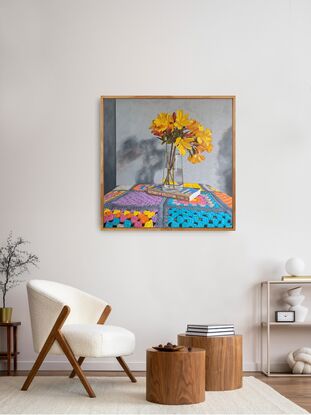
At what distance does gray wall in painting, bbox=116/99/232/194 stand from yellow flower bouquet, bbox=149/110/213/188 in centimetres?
4

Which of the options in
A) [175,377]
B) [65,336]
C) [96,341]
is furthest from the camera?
[65,336]

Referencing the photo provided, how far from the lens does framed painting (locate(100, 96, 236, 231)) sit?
6.32m

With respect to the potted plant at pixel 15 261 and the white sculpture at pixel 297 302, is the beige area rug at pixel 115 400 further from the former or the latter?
the potted plant at pixel 15 261

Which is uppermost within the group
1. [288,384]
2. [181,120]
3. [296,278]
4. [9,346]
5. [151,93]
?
[151,93]

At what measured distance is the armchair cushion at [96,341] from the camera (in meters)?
4.83

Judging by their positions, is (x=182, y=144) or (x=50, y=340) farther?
(x=182, y=144)

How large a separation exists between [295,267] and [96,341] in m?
2.00

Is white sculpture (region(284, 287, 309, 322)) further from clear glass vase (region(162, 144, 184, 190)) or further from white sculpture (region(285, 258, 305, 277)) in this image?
clear glass vase (region(162, 144, 184, 190))

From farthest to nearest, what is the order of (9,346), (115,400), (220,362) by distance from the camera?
(9,346)
(220,362)
(115,400)

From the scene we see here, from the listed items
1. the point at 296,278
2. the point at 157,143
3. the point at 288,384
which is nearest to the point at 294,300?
the point at 296,278

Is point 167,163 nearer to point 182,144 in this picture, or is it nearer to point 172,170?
point 172,170

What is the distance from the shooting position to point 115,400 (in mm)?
4652

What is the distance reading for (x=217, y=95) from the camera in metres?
6.40

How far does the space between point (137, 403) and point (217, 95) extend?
2910 mm
